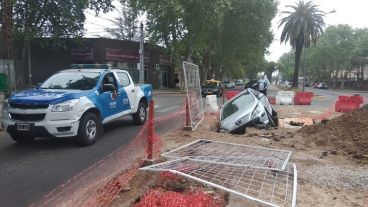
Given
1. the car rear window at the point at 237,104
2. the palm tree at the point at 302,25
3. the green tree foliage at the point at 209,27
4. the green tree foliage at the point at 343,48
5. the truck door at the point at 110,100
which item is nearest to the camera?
the truck door at the point at 110,100

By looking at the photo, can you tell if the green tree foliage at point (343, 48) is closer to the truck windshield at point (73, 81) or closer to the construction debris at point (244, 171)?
the truck windshield at point (73, 81)

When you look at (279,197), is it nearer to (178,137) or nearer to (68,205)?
(68,205)

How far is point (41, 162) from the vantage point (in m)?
8.45

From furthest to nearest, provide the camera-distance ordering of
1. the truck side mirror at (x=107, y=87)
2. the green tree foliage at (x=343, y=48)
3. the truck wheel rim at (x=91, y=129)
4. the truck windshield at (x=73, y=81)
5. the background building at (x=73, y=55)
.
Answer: the green tree foliage at (x=343, y=48), the background building at (x=73, y=55), the truck side mirror at (x=107, y=87), the truck windshield at (x=73, y=81), the truck wheel rim at (x=91, y=129)

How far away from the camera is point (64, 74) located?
37.8 feet

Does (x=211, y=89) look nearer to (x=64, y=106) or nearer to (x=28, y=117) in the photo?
(x=64, y=106)

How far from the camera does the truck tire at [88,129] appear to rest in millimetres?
9814

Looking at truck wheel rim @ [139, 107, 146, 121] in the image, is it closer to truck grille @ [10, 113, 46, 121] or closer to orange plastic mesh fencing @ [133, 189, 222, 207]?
truck grille @ [10, 113, 46, 121]

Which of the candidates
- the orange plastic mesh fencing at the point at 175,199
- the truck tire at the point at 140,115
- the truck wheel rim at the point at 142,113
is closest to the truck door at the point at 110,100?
the truck tire at the point at 140,115

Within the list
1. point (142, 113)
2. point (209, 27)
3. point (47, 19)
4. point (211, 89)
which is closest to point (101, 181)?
point (142, 113)

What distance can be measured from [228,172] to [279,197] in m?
1.27

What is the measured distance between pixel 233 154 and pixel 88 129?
139 inches

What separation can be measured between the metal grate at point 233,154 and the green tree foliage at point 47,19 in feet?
94.3

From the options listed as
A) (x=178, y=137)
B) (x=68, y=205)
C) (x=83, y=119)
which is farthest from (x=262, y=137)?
(x=68, y=205)
